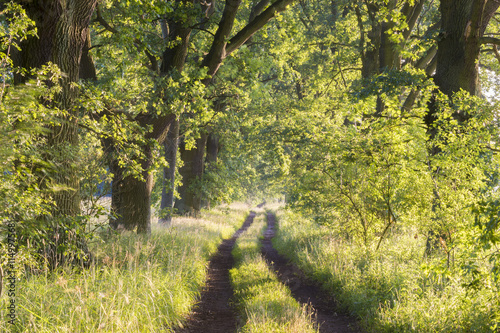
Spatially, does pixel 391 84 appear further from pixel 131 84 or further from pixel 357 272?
pixel 131 84

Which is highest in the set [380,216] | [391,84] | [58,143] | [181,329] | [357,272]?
[391,84]

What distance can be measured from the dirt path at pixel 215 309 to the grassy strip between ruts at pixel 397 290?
2.36 m

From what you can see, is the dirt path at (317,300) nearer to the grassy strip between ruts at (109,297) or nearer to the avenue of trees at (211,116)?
the avenue of trees at (211,116)

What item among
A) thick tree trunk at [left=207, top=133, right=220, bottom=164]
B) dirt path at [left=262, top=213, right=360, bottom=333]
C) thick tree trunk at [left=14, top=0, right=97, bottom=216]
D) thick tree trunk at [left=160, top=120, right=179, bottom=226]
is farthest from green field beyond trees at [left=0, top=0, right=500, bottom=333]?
thick tree trunk at [left=207, top=133, right=220, bottom=164]

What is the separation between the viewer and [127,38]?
802cm

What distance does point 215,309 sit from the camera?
7.96 meters

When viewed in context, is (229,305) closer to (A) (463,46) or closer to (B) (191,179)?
(A) (463,46)

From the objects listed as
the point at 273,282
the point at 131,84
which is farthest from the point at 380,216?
the point at 131,84

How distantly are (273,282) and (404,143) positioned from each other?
4.23 metres

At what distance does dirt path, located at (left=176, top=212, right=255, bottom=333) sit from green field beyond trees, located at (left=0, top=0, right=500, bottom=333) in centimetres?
32

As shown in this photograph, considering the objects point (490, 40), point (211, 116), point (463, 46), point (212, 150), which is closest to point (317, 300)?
point (211, 116)

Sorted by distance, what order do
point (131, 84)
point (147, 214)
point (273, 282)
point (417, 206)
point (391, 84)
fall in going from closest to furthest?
point (417, 206) → point (273, 282) → point (391, 84) → point (147, 214) → point (131, 84)

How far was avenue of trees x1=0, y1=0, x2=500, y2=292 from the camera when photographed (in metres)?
5.11

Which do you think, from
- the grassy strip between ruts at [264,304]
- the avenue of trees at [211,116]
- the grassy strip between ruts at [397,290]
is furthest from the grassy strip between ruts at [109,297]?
the grassy strip between ruts at [397,290]
